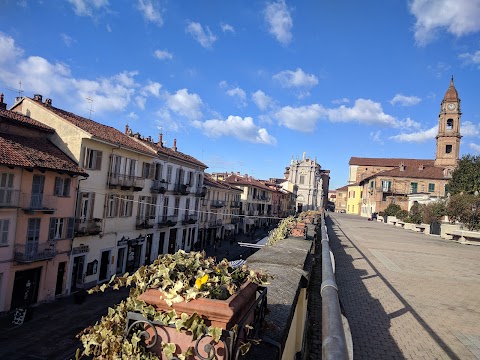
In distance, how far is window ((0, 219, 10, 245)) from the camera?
54.6 feet

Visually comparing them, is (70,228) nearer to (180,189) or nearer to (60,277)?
(60,277)

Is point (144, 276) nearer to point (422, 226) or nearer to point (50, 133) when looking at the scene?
point (50, 133)

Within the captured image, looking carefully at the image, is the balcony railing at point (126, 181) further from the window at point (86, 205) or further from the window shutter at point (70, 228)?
the window shutter at point (70, 228)

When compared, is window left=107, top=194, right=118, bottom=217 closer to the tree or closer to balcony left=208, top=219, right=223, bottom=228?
balcony left=208, top=219, right=223, bottom=228

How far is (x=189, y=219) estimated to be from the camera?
37.8m

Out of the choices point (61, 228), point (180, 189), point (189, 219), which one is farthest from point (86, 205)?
point (189, 219)

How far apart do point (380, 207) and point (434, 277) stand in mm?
62258

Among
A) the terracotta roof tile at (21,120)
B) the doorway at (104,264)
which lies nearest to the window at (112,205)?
the doorway at (104,264)

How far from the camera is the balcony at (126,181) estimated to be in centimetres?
2431

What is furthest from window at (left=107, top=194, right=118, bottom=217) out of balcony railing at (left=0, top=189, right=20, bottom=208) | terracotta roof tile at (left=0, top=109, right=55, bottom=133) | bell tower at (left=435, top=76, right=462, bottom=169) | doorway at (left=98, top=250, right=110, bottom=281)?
bell tower at (left=435, top=76, right=462, bottom=169)

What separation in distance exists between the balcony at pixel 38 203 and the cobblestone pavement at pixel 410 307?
50.6ft

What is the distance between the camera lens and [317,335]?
6.75 metres

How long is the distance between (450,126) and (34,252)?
236 feet

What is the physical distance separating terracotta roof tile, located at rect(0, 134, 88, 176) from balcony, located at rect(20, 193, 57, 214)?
171cm
